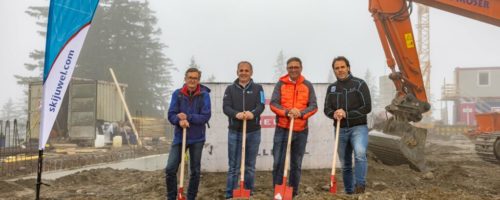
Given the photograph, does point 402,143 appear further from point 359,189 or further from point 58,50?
point 58,50

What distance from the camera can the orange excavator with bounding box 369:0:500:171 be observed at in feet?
28.6

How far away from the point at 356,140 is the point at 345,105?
470 millimetres

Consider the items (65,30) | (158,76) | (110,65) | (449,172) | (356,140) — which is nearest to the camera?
(65,30)

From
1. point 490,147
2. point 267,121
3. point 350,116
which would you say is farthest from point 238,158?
point 490,147

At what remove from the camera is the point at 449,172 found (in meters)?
8.80

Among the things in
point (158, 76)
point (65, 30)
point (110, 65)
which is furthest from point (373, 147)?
point (158, 76)

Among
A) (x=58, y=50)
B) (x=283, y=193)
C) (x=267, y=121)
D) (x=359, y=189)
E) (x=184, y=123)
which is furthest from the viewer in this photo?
(x=267, y=121)

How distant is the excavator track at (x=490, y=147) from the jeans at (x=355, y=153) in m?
7.28

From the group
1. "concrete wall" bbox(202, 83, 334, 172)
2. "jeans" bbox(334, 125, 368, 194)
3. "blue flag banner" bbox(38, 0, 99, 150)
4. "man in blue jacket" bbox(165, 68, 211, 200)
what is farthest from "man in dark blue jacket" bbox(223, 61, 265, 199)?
"concrete wall" bbox(202, 83, 334, 172)

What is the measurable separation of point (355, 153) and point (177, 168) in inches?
88.2

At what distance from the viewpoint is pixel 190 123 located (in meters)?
5.41

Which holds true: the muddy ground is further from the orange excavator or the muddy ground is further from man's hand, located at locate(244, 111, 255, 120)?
man's hand, located at locate(244, 111, 255, 120)

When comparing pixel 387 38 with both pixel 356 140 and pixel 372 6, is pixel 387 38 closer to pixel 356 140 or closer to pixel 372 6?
pixel 372 6

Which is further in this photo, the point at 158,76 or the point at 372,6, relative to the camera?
the point at 158,76
